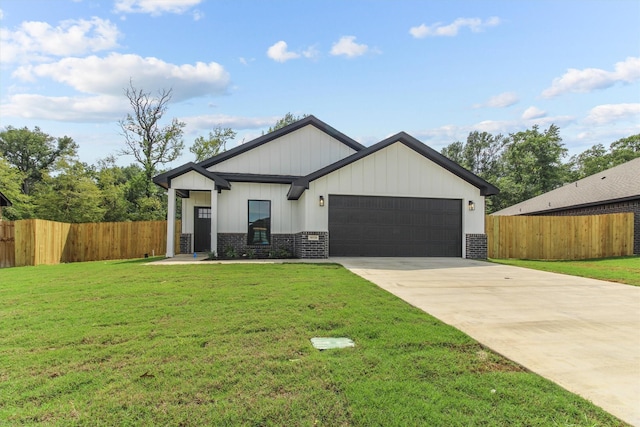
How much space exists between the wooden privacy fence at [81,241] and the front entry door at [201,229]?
146 cm

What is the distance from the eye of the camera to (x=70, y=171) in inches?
1007

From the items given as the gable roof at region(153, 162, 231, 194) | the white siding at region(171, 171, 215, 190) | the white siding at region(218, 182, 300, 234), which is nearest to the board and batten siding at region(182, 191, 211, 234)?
the white siding at region(218, 182, 300, 234)

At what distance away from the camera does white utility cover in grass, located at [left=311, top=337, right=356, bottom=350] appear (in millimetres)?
3494

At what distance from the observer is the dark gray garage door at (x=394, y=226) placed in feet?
42.1

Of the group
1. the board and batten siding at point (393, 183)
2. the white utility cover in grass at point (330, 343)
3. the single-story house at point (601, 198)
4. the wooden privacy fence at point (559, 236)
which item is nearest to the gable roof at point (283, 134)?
the board and batten siding at point (393, 183)

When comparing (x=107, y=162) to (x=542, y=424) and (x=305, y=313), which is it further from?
(x=542, y=424)

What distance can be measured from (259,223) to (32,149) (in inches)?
1395

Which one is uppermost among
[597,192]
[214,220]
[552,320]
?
[597,192]

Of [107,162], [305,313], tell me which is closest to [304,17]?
[305,313]

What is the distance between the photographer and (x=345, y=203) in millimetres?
12805

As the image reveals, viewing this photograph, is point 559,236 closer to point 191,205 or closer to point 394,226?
point 394,226

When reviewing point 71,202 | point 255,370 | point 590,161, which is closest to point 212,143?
point 71,202

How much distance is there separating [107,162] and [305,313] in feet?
129

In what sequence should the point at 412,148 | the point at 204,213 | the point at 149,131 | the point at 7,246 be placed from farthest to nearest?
the point at 149,131 → the point at 204,213 → the point at 412,148 → the point at 7,246
